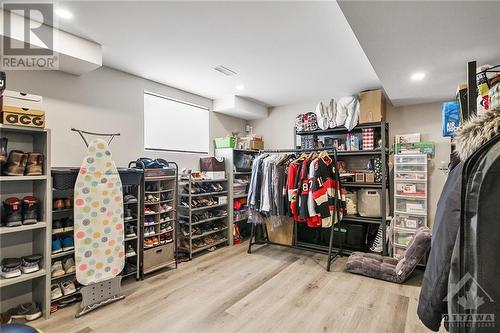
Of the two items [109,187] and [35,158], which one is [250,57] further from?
[35,158]

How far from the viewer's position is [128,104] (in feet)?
10.4

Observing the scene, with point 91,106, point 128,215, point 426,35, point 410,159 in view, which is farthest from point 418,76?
point 91,106

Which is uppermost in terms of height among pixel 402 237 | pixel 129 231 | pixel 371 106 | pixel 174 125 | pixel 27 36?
pixel 27 36

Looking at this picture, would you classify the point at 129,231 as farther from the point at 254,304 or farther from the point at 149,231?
the point at 254,304

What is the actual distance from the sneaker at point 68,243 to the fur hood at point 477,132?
2886 millimetres

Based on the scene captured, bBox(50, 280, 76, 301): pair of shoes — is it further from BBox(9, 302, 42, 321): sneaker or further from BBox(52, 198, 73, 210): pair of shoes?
BBox(52, 198, 73, 210): pair of shoes

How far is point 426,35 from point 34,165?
126 inches

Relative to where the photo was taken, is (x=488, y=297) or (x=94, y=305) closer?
(x=488, y=297)

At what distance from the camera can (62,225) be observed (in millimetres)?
2281

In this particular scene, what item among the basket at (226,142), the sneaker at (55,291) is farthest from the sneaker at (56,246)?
the basket at (226,142)

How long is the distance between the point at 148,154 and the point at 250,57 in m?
1.87

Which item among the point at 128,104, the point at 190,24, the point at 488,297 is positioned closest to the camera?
the point at 488,297

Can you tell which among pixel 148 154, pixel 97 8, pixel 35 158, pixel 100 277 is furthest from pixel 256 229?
pixel 97 8

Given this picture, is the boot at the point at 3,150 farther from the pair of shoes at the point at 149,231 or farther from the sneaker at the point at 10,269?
the pair of shoes at the point at 149,231
